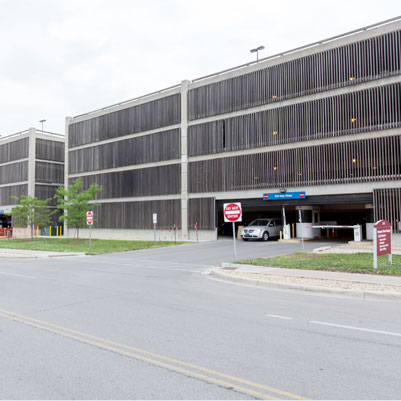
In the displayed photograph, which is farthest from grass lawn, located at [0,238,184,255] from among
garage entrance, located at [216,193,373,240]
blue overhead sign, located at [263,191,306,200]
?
blue overhead sign, located at [263,191,306,200]

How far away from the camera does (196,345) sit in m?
5.61

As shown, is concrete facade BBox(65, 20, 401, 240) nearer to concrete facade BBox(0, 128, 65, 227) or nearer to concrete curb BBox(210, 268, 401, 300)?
concrete facade BBox(0, 128, 65, 227)

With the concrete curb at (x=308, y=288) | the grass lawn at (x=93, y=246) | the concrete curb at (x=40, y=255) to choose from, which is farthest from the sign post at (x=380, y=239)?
the concrete curb at (x=40, y=255)

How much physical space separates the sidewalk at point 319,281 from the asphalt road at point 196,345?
516 mm

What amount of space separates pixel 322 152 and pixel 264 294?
20981 mm

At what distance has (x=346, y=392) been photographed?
4.01 m

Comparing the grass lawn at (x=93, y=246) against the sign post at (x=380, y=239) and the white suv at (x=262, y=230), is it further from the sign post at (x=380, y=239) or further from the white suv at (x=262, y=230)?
the sign post at (x=380, y=239)

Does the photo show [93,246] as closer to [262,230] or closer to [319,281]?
[262,230]

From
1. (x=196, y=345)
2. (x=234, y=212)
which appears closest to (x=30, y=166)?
(x=234, y=212)

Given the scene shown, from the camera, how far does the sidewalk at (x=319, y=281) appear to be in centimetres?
956

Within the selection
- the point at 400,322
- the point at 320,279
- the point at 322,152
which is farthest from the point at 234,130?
the point at 400,322

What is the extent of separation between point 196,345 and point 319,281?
21.2ft

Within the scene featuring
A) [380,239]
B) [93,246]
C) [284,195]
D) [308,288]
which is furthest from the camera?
[284,195]

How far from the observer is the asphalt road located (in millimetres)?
4148
